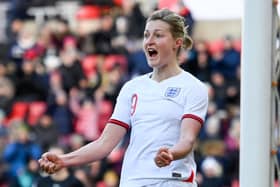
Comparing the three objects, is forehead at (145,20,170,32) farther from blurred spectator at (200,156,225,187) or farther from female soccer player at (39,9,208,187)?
blurred spectator at (200,156,225,187)

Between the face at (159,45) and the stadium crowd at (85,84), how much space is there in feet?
19.2

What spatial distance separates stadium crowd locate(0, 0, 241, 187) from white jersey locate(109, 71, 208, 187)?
582 cm

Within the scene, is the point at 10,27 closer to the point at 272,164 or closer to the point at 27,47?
the point at 27,47

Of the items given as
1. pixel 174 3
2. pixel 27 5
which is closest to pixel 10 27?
pixel 27 5

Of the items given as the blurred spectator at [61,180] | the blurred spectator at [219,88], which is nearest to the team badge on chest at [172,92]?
the blurred spectator at [61,180]

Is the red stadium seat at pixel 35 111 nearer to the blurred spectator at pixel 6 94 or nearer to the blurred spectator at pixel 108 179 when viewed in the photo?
the blurred spectator at pixel 6 94

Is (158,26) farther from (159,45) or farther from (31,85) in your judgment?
(31,85)

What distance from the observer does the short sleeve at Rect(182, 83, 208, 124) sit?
4.95 m

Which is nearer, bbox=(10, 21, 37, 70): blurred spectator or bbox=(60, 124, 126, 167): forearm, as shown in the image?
bbox=(60, 124, 126, 167): forearm

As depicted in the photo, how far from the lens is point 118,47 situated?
12.8m

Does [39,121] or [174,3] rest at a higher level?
[174,3]

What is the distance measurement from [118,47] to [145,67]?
0.96 m

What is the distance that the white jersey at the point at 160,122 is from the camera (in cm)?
495

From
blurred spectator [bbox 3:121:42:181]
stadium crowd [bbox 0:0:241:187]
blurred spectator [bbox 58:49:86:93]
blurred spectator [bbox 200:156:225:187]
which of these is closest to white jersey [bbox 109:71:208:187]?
stadium crowd [bbox 0:0:241:187]
